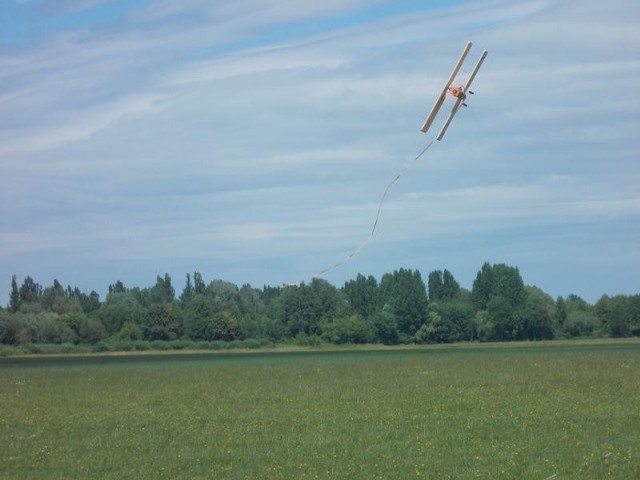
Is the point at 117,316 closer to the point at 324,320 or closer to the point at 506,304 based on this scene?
the point at 324,320

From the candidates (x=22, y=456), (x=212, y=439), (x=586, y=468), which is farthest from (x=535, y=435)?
(x=22, y=456)

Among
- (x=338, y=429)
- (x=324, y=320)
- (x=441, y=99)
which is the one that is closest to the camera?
(x=441, y=99)

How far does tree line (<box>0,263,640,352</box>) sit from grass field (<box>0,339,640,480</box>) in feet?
306

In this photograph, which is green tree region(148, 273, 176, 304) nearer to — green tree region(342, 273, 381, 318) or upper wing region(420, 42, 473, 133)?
green tree region(342, 273, 381, 318)

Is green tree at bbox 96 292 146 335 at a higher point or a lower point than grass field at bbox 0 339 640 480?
higher

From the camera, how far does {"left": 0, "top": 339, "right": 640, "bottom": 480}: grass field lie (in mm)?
22109

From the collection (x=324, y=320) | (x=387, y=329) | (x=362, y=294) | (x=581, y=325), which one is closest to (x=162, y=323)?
(x=324, y=320)

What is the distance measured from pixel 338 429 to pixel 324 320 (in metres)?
117

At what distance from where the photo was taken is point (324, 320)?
477 ft

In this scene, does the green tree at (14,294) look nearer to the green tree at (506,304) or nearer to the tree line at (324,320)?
the tree line at (324,320)

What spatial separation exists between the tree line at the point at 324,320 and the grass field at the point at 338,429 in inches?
3670

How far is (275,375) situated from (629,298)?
4445 inches

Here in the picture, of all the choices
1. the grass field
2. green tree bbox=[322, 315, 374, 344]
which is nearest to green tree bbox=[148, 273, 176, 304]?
green tree bbox=[322, 315, 374, 344]

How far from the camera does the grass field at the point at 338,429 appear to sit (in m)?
22.1
